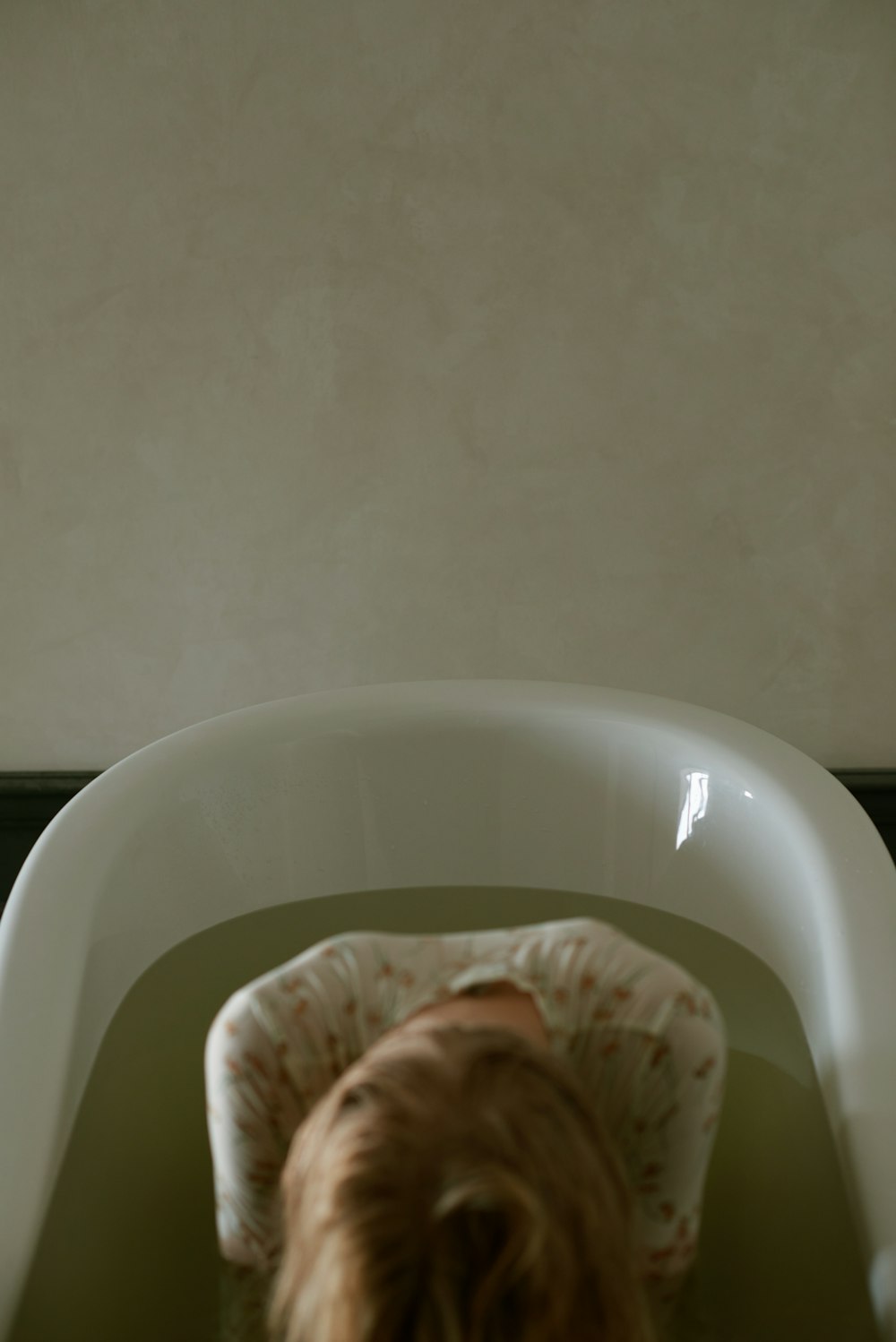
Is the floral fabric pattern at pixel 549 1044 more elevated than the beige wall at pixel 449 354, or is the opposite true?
the beige wall at pixel 449 354

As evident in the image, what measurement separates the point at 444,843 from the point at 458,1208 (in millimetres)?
893

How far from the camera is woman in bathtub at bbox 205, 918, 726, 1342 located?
62 cm

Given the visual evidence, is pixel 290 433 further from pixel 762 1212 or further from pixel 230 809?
pixel 762 1212

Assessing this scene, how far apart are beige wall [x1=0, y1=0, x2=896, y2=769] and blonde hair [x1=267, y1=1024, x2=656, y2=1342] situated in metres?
1.38

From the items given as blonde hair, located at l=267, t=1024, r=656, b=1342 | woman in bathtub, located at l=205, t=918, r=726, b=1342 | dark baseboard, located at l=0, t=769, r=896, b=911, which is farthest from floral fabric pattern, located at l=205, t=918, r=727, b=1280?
dark baseboard, located at l=0, t=769, r=896, b=911

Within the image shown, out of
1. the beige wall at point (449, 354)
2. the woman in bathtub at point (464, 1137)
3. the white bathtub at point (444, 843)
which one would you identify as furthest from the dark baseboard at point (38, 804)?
the woman in bathtub at point (464, 1137)

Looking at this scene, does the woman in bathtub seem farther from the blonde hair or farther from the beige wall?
the beige wall

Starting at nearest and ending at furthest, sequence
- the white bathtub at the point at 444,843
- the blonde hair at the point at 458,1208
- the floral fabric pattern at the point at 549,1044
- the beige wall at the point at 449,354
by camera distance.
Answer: the blonde hair at the point at 458,1208 → the floral fabric pattern at the point at 549,1044 → the white bathtub at the point at 444,843 → the beige wall at the point at 449,354

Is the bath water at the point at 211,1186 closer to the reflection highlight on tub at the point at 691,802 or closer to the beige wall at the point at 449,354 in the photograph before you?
the reflection highlight on tub at the point at 691,802

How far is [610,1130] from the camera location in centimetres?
90

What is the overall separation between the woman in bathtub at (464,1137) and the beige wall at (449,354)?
118 centimetres

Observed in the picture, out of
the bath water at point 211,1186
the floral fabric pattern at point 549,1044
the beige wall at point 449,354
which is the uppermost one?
the beige wall at point 449,354

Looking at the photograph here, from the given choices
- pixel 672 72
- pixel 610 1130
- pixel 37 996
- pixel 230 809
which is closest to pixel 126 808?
pixel 230 809

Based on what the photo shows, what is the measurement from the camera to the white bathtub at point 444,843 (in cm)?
108
